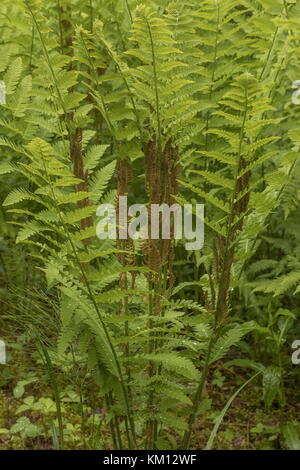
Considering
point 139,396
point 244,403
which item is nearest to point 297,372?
point 244,403

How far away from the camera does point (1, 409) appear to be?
7.03ft

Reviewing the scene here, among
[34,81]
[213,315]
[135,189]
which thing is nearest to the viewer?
[213,315]

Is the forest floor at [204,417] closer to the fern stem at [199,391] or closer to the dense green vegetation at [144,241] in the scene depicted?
the dense green vegetation at [144,241]

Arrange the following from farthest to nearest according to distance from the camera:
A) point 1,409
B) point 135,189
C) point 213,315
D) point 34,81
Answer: point 135,189
point 1,409
point 34,81
point 213,315

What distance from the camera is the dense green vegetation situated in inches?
52.7

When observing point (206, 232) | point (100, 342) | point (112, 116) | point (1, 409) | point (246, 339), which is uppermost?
point (112, 116)

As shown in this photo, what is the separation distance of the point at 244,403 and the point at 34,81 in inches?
53.4

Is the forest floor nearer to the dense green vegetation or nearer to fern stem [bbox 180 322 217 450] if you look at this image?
the dense green vegetation

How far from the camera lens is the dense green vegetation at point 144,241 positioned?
1339 mm

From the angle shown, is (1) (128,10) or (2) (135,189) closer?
(1) (128,10)

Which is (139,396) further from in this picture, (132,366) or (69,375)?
(69,375)
